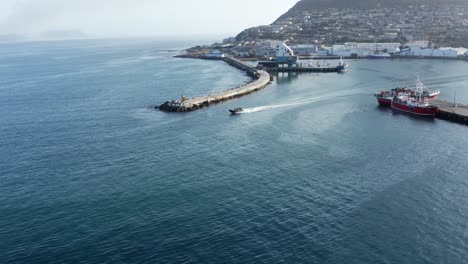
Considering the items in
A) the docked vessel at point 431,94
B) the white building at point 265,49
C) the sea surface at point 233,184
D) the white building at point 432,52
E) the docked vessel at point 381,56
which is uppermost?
the white building at point 265,49

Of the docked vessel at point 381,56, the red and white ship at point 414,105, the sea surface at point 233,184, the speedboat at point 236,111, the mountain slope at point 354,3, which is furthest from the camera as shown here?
the mountain slope at point 354,3

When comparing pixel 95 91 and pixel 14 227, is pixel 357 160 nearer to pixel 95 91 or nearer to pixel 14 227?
pixel 14 227

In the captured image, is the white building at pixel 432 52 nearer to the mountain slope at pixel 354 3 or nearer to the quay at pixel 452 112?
the quay at pixel 452 112

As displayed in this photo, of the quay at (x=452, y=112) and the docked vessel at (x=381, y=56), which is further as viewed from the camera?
the docked vessel at (x=381, y=56)

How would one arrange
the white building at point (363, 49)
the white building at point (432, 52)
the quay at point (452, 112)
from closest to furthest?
1. the quay at point (452, 112)
2. the white building at point (432, 52)
3. the white building at point (363, 49)

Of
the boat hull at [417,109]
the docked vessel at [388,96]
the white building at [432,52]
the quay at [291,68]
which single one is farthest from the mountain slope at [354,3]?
→ the boat hull at [417,109]

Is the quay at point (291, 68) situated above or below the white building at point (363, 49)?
below

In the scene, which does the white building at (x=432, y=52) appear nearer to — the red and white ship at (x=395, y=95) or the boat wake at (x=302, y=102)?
the boat wake at (x=302, y=102)

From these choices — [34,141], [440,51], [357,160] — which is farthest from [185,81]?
[440,51]
